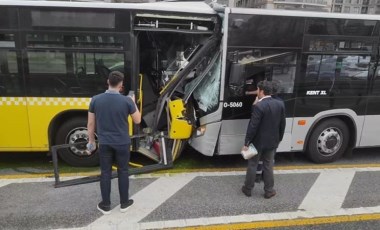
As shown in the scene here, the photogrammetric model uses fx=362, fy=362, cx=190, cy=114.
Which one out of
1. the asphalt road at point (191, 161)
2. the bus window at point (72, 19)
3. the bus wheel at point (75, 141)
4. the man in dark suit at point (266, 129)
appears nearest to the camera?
the man in dark suit at point (266, 129)

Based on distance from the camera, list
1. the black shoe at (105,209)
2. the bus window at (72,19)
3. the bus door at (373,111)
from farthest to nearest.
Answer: the bus door at (373,111)
the bus window at (72,19)
the black shoe at (105,209)

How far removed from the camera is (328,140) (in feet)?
21.4

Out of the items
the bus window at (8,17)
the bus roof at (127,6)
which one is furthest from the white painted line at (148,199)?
the bus window at (8,17)

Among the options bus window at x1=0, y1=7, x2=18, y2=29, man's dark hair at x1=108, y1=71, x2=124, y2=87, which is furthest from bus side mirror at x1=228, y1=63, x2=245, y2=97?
bus window at x1=0, y1=7, x2=18, y2=29

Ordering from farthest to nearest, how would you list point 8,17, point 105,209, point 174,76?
point 174,76
point 8,17
point 105,209

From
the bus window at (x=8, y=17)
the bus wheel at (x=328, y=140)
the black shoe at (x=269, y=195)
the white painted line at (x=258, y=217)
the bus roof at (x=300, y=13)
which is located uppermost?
the bus roof at (x=300, y=13)

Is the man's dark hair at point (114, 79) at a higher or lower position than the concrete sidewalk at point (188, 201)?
higher

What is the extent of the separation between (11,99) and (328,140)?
540 cm

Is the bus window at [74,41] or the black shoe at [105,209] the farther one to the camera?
the bus window at [74,41]

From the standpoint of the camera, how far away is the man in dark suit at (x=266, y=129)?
486 cm

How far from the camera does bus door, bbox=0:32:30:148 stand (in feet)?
18.0

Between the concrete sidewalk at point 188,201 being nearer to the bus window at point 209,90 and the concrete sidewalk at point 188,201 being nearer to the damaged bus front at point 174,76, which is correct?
the damaged bus front at point 174,76

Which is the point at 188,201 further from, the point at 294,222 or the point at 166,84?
the point at 166,84

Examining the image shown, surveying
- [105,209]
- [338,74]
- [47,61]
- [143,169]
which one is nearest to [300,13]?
[338,74]
